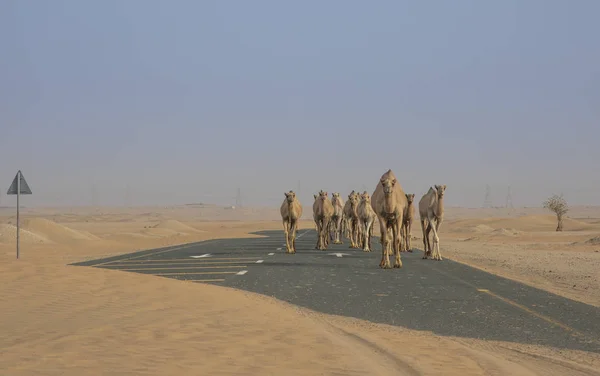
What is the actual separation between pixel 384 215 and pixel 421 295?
7857 mm

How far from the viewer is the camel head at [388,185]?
2316 cm

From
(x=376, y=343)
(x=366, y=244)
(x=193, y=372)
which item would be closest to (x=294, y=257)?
(x=366, y=244)

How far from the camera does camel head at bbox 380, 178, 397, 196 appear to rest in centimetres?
2316

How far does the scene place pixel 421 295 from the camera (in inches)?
619

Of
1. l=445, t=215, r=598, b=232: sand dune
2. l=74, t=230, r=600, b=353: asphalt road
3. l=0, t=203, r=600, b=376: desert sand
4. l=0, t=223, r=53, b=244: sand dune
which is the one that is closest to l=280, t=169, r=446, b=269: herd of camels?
l=74, t=230, r=600, b=353: asphalt road

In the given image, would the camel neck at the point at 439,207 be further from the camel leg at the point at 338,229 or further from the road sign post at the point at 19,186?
the road sign post at the point at 19,186

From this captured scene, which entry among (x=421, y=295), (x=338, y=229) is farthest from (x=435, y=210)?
(x=338, y=229)

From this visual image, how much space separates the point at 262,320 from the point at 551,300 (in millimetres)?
7399

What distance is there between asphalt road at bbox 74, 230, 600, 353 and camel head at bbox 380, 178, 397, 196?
2648 mm

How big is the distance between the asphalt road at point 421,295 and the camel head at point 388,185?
2.65 metres

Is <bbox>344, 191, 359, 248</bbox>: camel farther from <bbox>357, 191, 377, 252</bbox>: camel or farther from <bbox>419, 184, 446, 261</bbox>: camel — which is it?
<bbox>419, 184, 446, 261</bbox>: camel

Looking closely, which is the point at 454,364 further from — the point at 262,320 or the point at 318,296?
the point at 318,296

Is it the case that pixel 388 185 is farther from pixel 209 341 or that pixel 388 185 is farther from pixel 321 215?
pixel 209 341

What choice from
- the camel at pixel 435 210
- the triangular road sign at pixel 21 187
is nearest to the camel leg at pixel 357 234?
the camel at pixel 435 210
